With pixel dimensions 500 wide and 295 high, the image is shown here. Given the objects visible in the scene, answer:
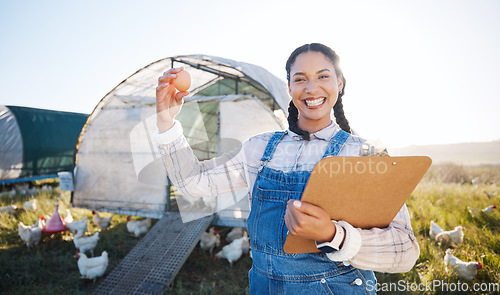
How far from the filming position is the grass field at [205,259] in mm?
3676

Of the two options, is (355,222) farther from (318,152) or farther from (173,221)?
(173,221)

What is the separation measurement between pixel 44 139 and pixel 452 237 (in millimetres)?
12525

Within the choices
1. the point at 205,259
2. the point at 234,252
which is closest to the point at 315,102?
the point at 234,252

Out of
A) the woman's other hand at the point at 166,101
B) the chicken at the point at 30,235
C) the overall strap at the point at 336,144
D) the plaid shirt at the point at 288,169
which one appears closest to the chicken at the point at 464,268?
the plaid shirt at the point at 288,169

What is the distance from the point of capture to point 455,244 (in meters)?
4.45

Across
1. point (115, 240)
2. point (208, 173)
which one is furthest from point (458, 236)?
point (115, 240)

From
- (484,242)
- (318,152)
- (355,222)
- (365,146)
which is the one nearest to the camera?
(355,222)

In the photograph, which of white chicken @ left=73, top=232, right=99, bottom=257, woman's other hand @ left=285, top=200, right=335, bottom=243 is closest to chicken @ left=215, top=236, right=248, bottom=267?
white chicken @ left=73, top=232, right=99, bottom=257

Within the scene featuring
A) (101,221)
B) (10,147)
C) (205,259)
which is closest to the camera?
(205,259)

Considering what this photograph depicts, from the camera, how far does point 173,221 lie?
17.6 ft

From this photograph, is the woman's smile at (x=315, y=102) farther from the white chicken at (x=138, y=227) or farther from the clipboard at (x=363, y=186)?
the white chicken at (x=138, y=227)

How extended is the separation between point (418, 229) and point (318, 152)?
489 centimetres

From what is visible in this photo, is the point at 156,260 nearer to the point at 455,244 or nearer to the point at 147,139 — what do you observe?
the point at 147,139

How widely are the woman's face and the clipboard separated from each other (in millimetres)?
521
